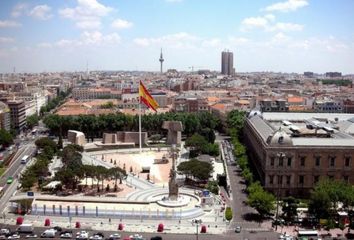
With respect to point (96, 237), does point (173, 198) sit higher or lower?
higher

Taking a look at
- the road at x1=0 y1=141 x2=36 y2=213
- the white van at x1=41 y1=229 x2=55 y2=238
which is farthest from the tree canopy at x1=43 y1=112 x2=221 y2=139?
the white van at x1=41 y1=229 x2=55 y2=238

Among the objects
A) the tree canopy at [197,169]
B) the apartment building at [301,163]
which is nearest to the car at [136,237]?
the tree canopy at [197,169]

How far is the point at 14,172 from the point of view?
81.2m

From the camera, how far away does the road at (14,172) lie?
65.4 m

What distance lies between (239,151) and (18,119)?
77157mm

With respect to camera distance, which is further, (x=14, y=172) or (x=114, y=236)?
(x=14, y=172)

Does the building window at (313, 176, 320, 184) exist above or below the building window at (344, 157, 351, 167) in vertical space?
below

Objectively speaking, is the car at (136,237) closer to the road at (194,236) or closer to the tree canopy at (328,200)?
the road at (194,236)

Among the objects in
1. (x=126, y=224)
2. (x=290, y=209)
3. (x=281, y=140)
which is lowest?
(x=126, y=224)

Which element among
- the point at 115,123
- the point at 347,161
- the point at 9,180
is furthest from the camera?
the point at 115,123

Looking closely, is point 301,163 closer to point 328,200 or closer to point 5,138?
Answer: point 328,200

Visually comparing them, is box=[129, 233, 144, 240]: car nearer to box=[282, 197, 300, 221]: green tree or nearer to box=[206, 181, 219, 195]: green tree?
box=[282, 197, 300, 221]: green tree

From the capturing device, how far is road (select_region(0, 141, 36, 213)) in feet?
215

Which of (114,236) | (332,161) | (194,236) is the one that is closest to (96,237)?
(114,236)
